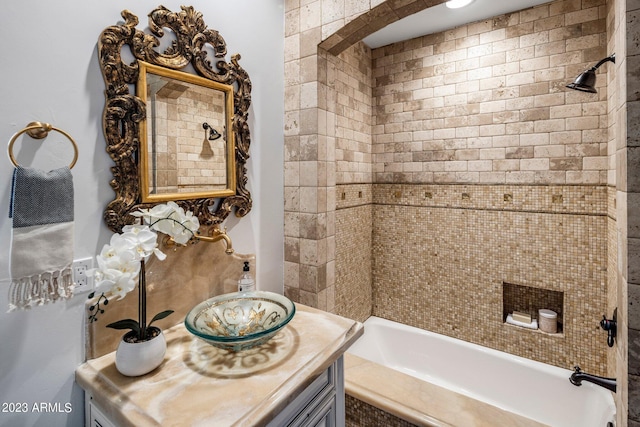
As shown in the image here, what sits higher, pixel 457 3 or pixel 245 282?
pixel 457 3

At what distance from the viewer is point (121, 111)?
1.19 meters

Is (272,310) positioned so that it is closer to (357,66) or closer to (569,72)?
(357,66)

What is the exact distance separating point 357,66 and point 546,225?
2110mm

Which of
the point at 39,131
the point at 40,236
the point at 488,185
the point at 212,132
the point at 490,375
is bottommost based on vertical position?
the point at 490,375

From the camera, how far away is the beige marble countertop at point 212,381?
35.3 inches

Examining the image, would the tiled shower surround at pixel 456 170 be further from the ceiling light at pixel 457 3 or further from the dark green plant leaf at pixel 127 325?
the dark green plant leaf at pixel 127 325

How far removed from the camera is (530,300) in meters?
2.55

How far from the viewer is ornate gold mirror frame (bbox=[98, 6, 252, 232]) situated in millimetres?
1168

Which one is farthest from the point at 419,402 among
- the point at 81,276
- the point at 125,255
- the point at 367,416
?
the point at 81,276

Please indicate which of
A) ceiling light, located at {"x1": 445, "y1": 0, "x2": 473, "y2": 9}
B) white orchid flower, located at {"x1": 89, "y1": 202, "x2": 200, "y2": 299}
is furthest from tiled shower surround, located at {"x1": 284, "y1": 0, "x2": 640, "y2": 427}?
white orchid flower, located at {"x1": 89, "y1": 202, "x2": 200, "y2": 299}

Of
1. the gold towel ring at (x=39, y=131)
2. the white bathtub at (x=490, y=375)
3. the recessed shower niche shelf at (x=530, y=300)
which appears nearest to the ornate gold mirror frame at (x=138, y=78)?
the gold towel ring at (x=39, y=131)

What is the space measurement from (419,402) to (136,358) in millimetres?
1367

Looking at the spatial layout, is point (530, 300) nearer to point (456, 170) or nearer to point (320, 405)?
point (456, 170)

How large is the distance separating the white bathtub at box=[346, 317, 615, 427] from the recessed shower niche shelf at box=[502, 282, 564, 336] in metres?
0.34
